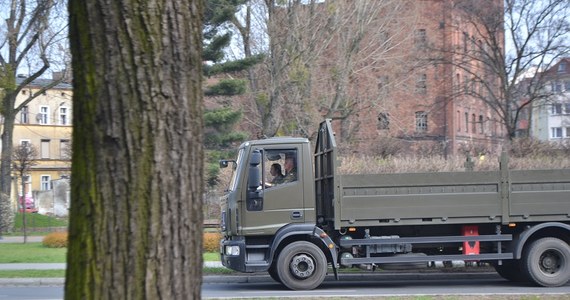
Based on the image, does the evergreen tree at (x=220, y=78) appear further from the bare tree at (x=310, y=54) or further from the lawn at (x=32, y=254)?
the lawn at (x=32, y=254)

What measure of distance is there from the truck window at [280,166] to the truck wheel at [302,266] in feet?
3.92

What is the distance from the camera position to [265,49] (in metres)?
36.1

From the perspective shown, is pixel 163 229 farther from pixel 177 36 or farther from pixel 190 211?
pixel 177 36

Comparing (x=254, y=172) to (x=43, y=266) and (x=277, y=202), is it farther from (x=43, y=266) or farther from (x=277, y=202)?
(x=43, y=266)

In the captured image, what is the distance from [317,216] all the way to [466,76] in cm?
3252

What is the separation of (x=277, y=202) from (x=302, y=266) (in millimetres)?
1255

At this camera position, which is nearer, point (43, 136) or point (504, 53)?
point (504, 53)

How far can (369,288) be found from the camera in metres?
16.1

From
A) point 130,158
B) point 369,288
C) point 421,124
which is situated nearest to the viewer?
point 130,158

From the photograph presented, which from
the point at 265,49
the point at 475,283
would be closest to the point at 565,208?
the point at 475,283

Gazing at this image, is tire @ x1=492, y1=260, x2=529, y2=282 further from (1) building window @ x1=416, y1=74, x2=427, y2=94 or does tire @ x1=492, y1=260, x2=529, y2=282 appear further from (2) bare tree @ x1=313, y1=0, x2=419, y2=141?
(1) building window @ x1=416, y1=74, x2=427, y2=94

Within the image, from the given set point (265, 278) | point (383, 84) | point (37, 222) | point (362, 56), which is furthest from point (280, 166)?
point (37, 222)

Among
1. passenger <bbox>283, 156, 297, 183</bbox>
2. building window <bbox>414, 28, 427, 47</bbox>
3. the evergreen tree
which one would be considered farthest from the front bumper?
building window <bbox>414, 28, 427, 47</bbox>

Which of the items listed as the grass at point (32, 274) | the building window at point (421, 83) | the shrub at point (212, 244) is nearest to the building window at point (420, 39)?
the building window at point (421, 83)
